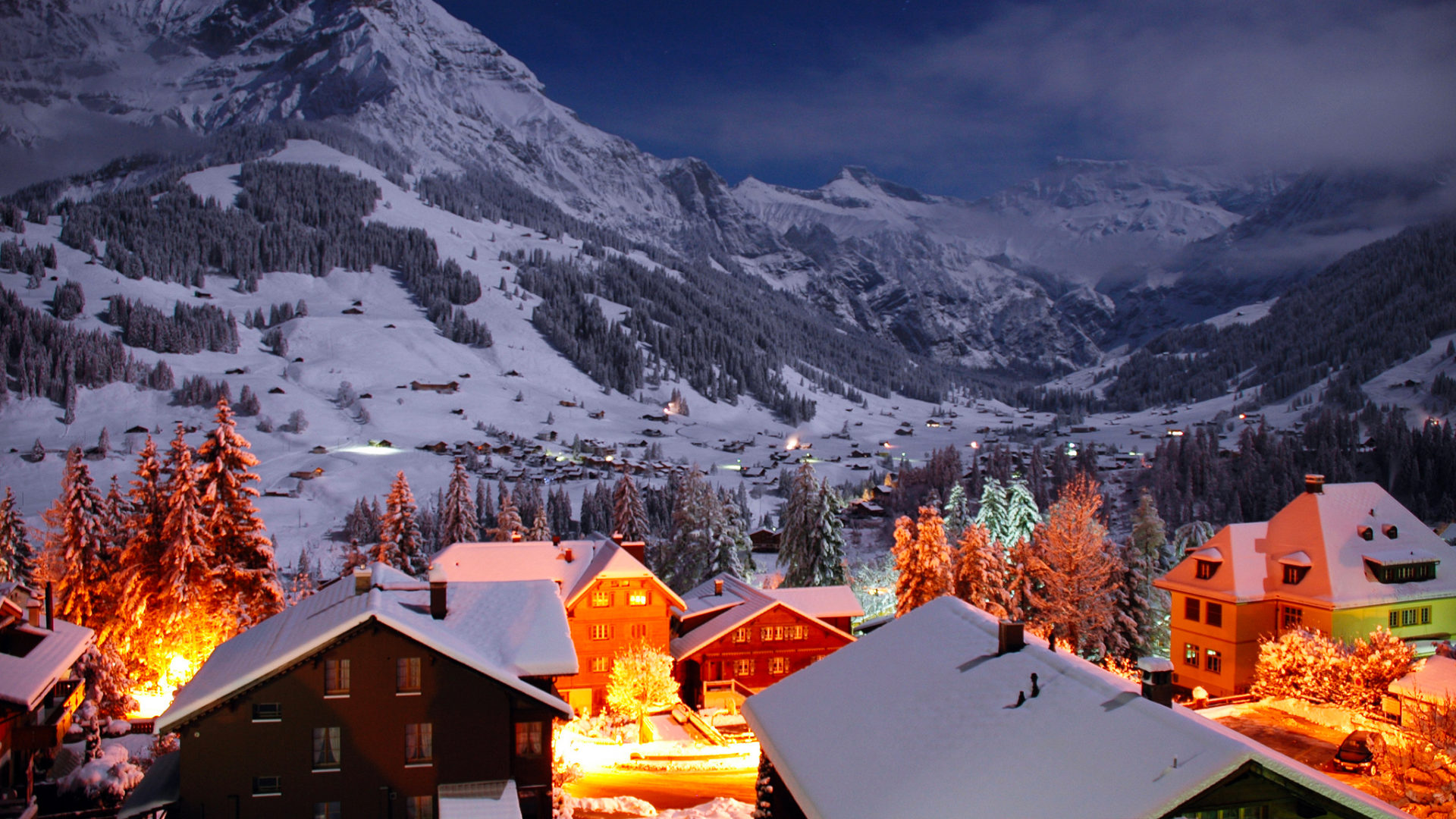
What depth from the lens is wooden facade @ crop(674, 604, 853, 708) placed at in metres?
47.4

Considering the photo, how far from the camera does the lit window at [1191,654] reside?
3759cm

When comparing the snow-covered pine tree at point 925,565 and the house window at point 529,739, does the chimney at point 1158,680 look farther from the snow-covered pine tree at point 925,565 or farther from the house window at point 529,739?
the snow-covered pine tree at point 925,565

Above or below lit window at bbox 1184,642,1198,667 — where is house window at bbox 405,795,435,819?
above

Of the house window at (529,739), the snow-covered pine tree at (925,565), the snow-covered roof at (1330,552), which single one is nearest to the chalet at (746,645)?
the snow-covered pine tree at (925,565)

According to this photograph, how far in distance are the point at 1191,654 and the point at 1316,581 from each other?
616 centimetres

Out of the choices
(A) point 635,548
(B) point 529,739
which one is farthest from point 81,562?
(B) point 529,739

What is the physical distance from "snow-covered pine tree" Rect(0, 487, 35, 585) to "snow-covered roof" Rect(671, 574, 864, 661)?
3733 cm

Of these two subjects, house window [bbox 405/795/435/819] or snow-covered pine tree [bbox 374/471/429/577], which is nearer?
house window [bbox 405/795/435/819]

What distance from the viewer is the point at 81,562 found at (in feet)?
126

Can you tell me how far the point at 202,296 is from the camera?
191875mm

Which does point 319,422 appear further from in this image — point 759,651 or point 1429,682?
point 1429,682

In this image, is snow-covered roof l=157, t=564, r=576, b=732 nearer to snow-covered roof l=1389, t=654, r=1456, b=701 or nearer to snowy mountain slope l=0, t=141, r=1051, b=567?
snow-covered roof l=1389, t=654, r=1456, b=701

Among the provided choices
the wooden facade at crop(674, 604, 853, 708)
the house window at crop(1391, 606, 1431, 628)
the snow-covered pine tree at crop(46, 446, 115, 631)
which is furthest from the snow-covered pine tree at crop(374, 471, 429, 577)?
the house window at crop(1391, 606, 1431, 628)

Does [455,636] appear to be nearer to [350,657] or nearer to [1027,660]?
[350,657]
